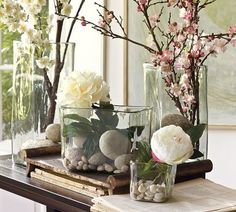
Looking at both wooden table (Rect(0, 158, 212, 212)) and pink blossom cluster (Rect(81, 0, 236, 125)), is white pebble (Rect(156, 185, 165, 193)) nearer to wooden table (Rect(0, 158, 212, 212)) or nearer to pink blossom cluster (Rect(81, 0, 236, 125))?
wooden table (Rect(0, 158, 212, 212))

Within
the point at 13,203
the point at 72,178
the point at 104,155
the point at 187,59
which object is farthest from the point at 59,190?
the point at 13,203

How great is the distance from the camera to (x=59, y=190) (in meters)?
1.26

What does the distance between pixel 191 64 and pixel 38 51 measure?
0.48 metres

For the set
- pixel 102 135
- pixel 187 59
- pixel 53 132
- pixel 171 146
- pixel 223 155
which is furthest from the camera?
pixel 223 155

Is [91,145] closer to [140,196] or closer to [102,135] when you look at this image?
[102,135]

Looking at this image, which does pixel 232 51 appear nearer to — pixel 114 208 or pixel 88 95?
pixel 88 95

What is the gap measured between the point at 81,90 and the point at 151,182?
28 centimetres

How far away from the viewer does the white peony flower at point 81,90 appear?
1237 mm

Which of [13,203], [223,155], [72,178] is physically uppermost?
[72,178]

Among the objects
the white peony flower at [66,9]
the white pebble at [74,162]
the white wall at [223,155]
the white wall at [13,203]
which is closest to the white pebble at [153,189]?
the white pebble at [74,162]

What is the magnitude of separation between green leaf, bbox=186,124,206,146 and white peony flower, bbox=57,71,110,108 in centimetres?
22

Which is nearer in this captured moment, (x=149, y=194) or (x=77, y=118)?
(x=149, y=194)

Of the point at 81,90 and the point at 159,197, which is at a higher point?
the point at 81,90

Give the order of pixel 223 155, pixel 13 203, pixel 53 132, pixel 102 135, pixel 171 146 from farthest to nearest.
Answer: pixel 13 203
pixel 223 155
pixel 53 132
pixel 102 135
pixel 171 146
